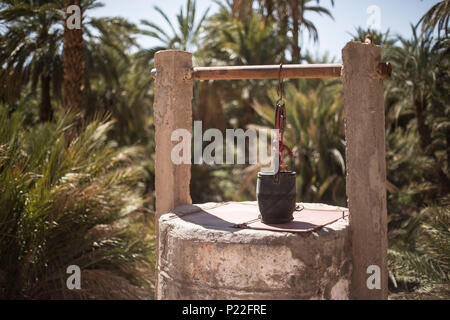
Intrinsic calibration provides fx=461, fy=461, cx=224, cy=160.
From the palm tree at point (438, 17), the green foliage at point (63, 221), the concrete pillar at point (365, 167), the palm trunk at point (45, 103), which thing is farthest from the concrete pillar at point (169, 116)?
the palm trunk at point (45, 103)

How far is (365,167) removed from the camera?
3.37 metres

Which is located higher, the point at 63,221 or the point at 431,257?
the point at 63,221

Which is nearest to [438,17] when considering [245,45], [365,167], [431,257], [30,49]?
[431,257]

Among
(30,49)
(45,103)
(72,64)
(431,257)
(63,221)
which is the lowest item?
(431,257)

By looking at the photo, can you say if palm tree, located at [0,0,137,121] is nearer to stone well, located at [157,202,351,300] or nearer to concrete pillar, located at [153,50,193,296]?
concrete pillar, located at [153,50,193,296]

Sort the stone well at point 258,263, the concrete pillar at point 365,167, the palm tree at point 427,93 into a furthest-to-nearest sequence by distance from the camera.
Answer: the palm tree at point 427,93 < the concrete pillar at point 365,167 < the stone well at point 258,263

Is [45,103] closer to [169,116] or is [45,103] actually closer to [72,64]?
[72,64]

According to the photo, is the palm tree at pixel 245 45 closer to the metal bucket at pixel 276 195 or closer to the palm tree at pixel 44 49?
the palm tree at pixel 44 49

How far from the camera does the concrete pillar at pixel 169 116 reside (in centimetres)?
402

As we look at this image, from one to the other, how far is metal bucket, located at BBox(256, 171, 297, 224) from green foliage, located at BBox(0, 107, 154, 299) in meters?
2.86

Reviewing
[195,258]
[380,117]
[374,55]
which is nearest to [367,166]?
[380,117]

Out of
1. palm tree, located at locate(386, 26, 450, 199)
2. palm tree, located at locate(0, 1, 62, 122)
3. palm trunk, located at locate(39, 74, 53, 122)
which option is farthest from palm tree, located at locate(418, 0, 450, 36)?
palm trunk, located at locate(39, 74, 53, 122)

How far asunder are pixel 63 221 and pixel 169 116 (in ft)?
8.10

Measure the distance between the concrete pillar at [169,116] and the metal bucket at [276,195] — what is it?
970 millimetres
